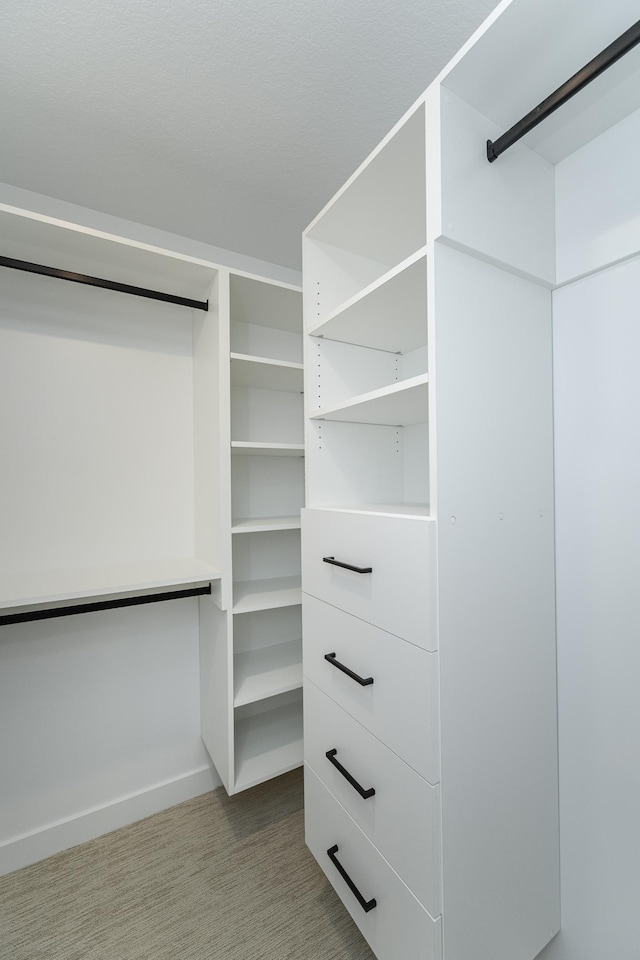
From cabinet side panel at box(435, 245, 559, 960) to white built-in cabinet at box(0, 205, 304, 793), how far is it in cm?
93

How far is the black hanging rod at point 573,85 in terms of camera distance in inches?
26.7

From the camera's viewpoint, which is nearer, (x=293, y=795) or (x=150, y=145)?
(x=150, y=145)

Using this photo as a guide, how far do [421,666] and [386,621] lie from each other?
0.13 metres

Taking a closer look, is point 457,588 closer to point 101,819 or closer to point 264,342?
point 264,342

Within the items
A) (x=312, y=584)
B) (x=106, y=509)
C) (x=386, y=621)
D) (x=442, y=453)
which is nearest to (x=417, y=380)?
(x=442, y=453)

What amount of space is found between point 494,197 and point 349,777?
1511 mm

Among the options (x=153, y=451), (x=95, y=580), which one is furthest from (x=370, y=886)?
(x=153, y=451)

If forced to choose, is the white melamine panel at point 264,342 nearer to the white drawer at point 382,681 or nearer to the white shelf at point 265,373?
the white shelf at point 265,373

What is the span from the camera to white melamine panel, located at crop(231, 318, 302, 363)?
206 centimetres

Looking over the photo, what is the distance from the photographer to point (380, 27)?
1.04 m

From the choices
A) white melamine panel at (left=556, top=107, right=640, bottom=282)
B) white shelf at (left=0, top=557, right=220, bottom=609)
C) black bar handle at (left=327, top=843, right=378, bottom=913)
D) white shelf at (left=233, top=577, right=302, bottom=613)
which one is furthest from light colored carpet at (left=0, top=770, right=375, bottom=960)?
white melamine panel at (left=556, top=107, right=640, bottom=282)

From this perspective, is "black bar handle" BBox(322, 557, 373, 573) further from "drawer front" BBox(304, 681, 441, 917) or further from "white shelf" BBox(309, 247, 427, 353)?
"white shelf" BBox(309, 247, 427, 353)

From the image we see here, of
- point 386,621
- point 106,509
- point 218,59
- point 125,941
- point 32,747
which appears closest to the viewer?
point 386,621

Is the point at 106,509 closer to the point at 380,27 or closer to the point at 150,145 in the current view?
the point at 150,145
